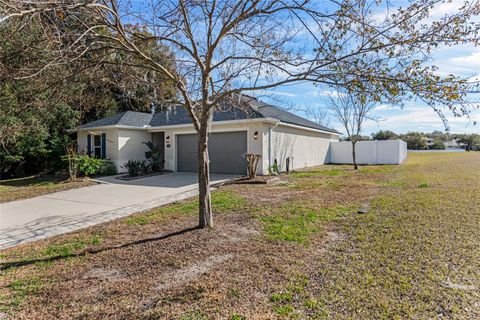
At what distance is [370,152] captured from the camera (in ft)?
77.3

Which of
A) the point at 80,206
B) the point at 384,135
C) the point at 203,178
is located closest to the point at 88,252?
the point at 203,178

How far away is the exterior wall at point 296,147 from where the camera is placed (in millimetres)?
15461

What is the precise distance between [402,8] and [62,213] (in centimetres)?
867

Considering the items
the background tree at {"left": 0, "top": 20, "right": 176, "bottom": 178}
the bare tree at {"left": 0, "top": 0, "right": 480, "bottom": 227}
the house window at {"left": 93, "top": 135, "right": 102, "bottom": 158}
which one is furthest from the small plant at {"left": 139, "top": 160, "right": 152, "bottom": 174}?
the bare tree at {"left": 0, "top": 0, "right": 480, "bottom": 227}

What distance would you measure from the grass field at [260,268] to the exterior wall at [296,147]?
Result: 851cm

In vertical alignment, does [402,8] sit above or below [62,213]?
above

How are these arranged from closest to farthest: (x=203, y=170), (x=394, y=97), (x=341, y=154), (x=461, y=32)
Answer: (x=461, y=32), (x=394, y=97), (x=203, y=170), (x=341, y=154)

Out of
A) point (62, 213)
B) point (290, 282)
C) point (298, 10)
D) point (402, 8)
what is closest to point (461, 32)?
point (402, 8)

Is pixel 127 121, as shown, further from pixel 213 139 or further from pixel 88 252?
pixel 88 252

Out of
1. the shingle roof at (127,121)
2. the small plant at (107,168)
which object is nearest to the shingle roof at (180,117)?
the shingle roof at (127,121)

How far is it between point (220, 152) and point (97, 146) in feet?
25.1

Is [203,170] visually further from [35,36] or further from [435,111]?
[435,111]

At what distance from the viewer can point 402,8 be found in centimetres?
394

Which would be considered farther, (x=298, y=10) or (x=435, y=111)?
(x=298, y=10)
